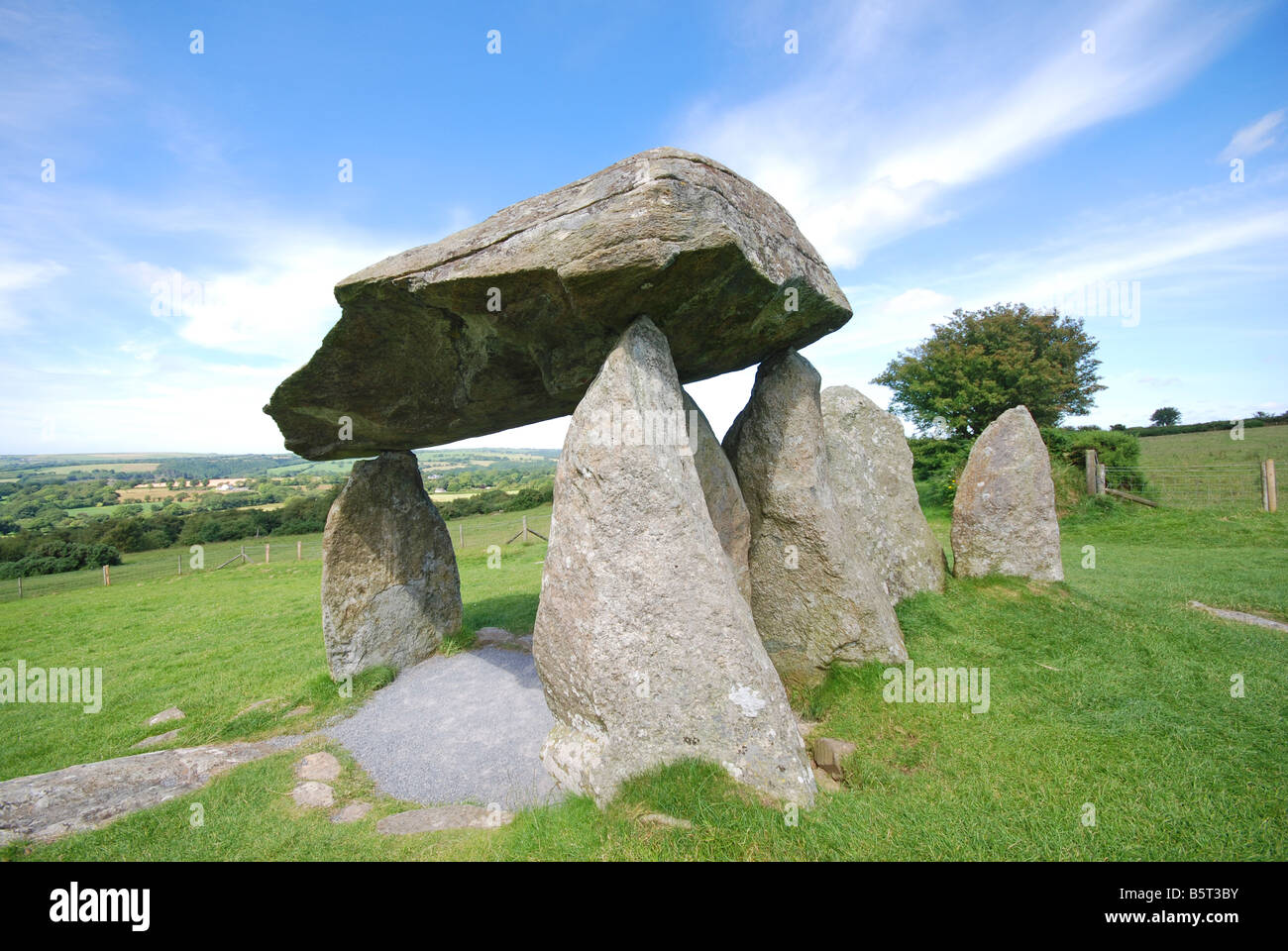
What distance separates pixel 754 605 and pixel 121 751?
7073 millimetres

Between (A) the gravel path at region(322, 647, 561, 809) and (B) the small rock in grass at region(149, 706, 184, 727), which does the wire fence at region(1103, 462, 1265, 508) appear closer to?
(A) the gravel path at region(322, 647, 561, 809)

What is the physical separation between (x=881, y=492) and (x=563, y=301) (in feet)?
17.9

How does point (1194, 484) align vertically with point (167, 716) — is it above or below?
above

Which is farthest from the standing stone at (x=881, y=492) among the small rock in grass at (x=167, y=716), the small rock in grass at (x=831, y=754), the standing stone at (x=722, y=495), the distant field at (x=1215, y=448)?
the distant field at (x=1215, y=448)

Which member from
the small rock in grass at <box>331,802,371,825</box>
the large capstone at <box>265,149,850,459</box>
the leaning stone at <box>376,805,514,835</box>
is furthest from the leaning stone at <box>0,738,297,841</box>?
the large capstone at <box>265,149,850,459</box>

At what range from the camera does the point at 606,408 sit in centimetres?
471

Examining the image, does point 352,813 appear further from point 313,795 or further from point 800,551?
point 800,551

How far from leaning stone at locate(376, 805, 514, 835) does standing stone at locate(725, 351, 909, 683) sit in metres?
3.07

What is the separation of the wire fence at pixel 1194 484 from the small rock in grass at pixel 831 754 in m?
17.8

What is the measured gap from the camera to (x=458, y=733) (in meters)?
6.39

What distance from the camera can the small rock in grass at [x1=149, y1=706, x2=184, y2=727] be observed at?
722cm

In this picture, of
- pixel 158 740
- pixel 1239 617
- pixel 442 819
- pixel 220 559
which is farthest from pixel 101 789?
pixel 220 559
